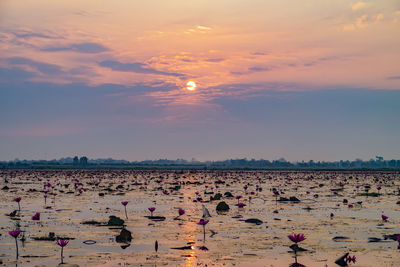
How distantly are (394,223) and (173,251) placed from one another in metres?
12.6

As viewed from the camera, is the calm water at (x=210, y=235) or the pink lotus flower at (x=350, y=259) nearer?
the pink lotus flower at (x=350, y=259)

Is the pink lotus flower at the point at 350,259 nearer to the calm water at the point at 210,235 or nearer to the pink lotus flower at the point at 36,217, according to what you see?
the calm water at the point at 210,235

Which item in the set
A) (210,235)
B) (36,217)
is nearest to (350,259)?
(210,235)

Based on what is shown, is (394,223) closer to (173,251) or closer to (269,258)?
(269,258)

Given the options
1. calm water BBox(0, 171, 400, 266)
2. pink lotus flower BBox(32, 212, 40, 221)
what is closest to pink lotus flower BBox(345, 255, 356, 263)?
calm water BBox(0, 171, 400, 266)

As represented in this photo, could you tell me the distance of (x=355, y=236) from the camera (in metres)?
18.0

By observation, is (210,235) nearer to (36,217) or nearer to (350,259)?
(350,259)

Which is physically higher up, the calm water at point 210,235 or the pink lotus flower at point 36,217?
the pink lotus flower at point 36,217

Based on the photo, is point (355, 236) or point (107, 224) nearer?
point (355, 236)

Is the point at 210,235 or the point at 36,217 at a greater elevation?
the point at 36,217

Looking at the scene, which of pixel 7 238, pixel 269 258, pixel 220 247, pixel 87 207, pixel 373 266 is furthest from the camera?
pixel 87 207

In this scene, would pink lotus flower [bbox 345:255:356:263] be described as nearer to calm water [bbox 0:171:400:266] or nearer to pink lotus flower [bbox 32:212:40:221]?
calm water [bbox 0:171:400:266]

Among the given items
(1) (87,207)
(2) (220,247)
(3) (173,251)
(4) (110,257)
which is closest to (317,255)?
(2) (220,247)

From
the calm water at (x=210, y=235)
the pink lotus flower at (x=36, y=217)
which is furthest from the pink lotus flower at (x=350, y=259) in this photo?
the pink lotus flower at (x=36, y=217)
